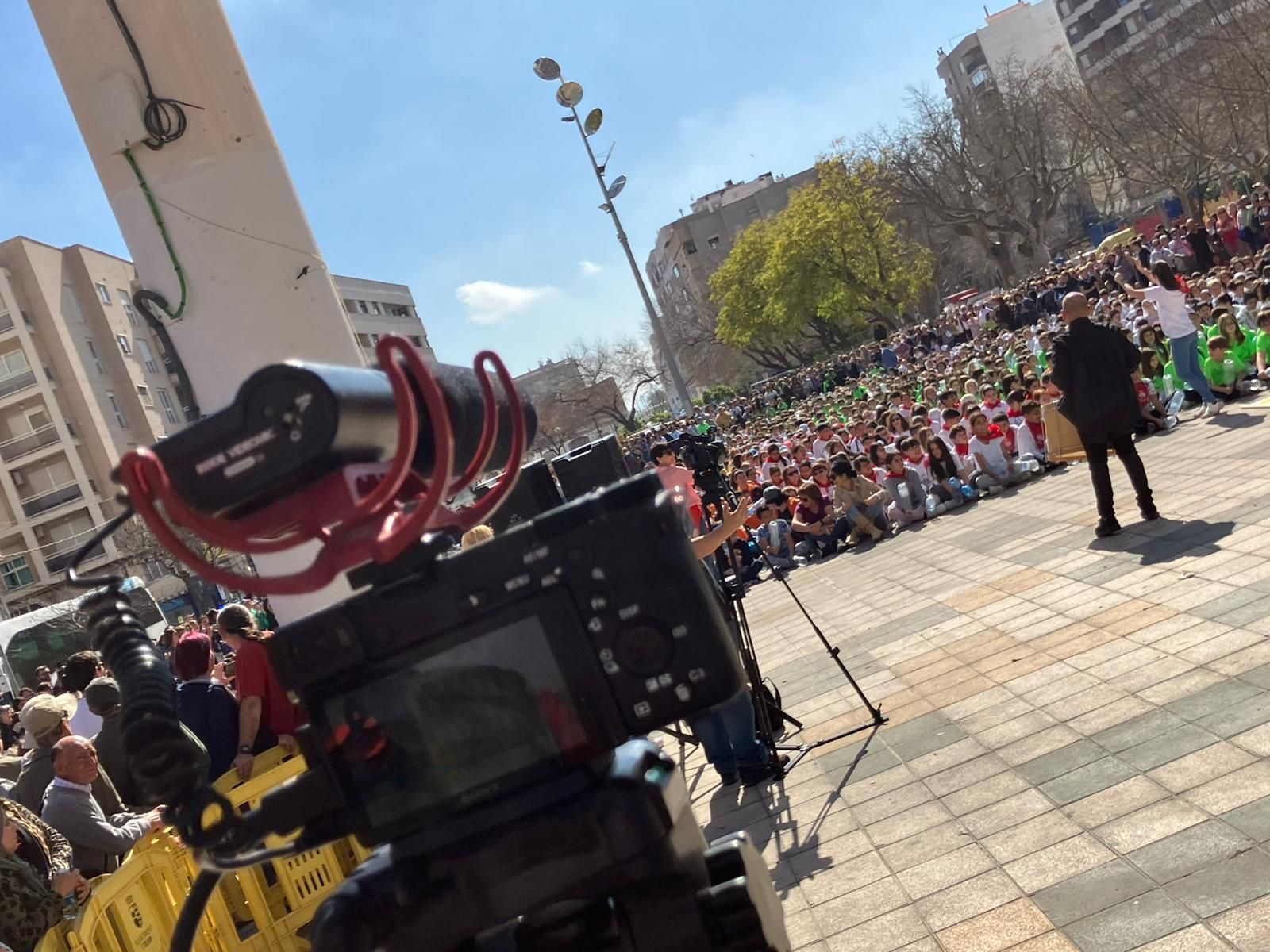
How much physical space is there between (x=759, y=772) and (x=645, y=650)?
14.9 feet

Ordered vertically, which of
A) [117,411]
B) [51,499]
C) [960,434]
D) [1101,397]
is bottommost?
[960,434]

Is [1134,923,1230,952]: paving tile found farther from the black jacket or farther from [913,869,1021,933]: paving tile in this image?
the black jacket

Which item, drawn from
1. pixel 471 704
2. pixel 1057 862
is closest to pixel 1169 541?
pixel 1057 862

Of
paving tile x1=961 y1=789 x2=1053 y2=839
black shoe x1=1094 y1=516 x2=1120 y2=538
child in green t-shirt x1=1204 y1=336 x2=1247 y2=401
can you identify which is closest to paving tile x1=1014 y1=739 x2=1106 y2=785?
paving tile x1=961 y1=789 x2=1053 y2=839

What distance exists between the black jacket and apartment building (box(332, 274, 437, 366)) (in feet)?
199

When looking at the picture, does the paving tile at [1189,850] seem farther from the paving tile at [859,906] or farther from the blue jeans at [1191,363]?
the blue jeans at [1191,363]

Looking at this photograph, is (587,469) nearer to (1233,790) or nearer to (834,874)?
(834,874)

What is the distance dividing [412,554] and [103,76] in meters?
4.40

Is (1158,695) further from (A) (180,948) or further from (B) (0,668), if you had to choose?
(B) (0,668)

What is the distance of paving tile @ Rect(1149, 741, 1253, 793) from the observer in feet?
13.5

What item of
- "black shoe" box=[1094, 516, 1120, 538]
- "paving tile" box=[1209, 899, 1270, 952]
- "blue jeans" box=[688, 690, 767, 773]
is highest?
Result: "blue jeans" box=[688, 690, 767, 773]

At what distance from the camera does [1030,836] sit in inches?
164

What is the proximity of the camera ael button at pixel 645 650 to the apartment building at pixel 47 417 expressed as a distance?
54.4 m

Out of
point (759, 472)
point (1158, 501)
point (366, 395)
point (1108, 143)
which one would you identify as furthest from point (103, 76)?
point (1108, 143)
